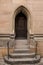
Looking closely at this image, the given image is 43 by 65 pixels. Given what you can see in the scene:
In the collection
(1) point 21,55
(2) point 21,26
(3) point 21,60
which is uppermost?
(2) point 21,26

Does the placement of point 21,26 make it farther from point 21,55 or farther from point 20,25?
point 21,55

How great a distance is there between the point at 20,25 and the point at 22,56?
7.18 feet

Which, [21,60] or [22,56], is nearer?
[21,60]

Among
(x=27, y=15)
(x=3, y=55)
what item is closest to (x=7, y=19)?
(x=27, y=15)

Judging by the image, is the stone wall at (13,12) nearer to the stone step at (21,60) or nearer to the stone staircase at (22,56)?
the stone staircase at (22,56)

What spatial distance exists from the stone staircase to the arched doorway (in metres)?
0.81

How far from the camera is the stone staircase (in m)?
8.61

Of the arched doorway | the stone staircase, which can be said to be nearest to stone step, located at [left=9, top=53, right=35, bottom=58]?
the stone staircase

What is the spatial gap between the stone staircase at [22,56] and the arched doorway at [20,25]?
2.67 feet

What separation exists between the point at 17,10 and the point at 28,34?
1422 mm

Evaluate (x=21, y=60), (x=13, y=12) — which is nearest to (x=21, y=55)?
(x=21, y=60)

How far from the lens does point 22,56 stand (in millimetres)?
9000

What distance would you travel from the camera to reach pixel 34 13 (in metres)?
9.98

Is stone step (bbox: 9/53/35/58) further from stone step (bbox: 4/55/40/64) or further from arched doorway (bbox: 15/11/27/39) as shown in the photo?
arched doorway (bbox: 15/11/27/39)
